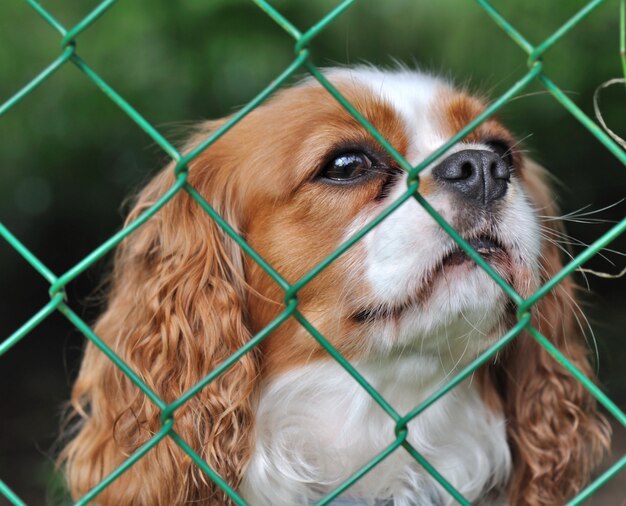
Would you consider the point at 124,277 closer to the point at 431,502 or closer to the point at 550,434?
the point at 431,502

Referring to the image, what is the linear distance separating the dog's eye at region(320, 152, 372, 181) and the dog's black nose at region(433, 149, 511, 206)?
1.11 feet

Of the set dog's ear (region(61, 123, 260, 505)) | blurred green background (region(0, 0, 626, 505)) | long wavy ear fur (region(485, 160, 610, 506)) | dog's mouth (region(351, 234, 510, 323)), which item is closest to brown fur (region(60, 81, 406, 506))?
dog's ear (region(61, 123, 260, 505))

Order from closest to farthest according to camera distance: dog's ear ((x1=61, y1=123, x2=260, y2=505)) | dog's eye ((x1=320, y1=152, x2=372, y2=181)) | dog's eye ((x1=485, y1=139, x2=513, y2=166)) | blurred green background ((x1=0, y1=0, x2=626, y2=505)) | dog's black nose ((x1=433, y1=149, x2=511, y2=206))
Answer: dog's black nose ((x1=433, y1=149, x2=511, y2=206))
dog's ear ((x1=61, y1=123, x2=260, y2=505))
dog's eye ((x1=320, y1=152, x2=372, y2=181))
dog's eye ((x1=485, y1=139, x2=513, y2=166))
blurred green background ((x1=0, y1=0, x2=626, y2=505))

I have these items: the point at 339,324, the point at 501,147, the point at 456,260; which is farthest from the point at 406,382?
the point at 501,147

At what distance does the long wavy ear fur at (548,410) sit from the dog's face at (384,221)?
47cm

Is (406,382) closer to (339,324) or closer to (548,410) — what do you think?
(339,324)

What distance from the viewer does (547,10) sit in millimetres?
4562

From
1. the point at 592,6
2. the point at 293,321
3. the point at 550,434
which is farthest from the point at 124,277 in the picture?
the point at 592,6

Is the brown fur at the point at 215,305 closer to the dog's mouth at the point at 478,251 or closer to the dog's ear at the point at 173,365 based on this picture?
the dog's ear at the point at 173,365

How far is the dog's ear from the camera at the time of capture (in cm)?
255

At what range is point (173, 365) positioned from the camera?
2.64 m

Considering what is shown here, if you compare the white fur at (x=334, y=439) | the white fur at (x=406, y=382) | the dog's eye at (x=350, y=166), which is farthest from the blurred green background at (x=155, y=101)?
the white fur at (x=334, y=439)

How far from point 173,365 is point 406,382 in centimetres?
65

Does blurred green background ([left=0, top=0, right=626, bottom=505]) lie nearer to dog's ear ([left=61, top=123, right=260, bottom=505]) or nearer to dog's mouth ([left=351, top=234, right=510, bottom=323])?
dog's ear ([left=61, top=123, right=260, bottom=505])
